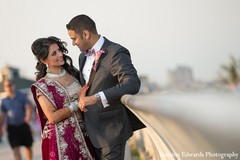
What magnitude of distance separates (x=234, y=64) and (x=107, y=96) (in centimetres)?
4243

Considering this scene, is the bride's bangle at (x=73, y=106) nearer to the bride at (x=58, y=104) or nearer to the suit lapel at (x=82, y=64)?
the bride at (x=58, y=104)

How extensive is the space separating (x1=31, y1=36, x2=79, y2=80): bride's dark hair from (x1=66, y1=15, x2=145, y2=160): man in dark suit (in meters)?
0.28

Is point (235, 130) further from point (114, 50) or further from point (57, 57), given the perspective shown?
point (57, 57)

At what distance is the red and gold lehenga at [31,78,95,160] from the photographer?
3.07 metres

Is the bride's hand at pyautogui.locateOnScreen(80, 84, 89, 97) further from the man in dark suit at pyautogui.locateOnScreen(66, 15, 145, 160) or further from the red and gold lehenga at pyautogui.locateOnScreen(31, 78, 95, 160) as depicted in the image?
the red and gold lehenga at pyautogui.locateOnScreen(31, 78, 95, 160)

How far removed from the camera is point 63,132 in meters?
3.09

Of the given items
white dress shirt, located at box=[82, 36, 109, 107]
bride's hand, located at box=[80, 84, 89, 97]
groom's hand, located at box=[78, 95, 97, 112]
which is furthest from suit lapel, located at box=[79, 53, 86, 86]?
groom's hand, located at box=[78, 95, 97, 112]

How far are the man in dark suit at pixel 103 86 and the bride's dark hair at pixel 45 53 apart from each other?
281mm

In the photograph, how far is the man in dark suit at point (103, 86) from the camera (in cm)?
277

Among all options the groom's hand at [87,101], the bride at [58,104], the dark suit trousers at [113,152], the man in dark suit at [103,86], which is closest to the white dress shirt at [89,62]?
the man in dark suit at [103,86]

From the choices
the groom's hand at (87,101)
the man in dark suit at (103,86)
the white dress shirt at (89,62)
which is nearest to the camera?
the groom's hand at (87,101)

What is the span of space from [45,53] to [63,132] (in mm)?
517

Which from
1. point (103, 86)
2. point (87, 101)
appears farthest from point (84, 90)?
point (87, 101)

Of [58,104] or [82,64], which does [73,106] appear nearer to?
[58,104]
